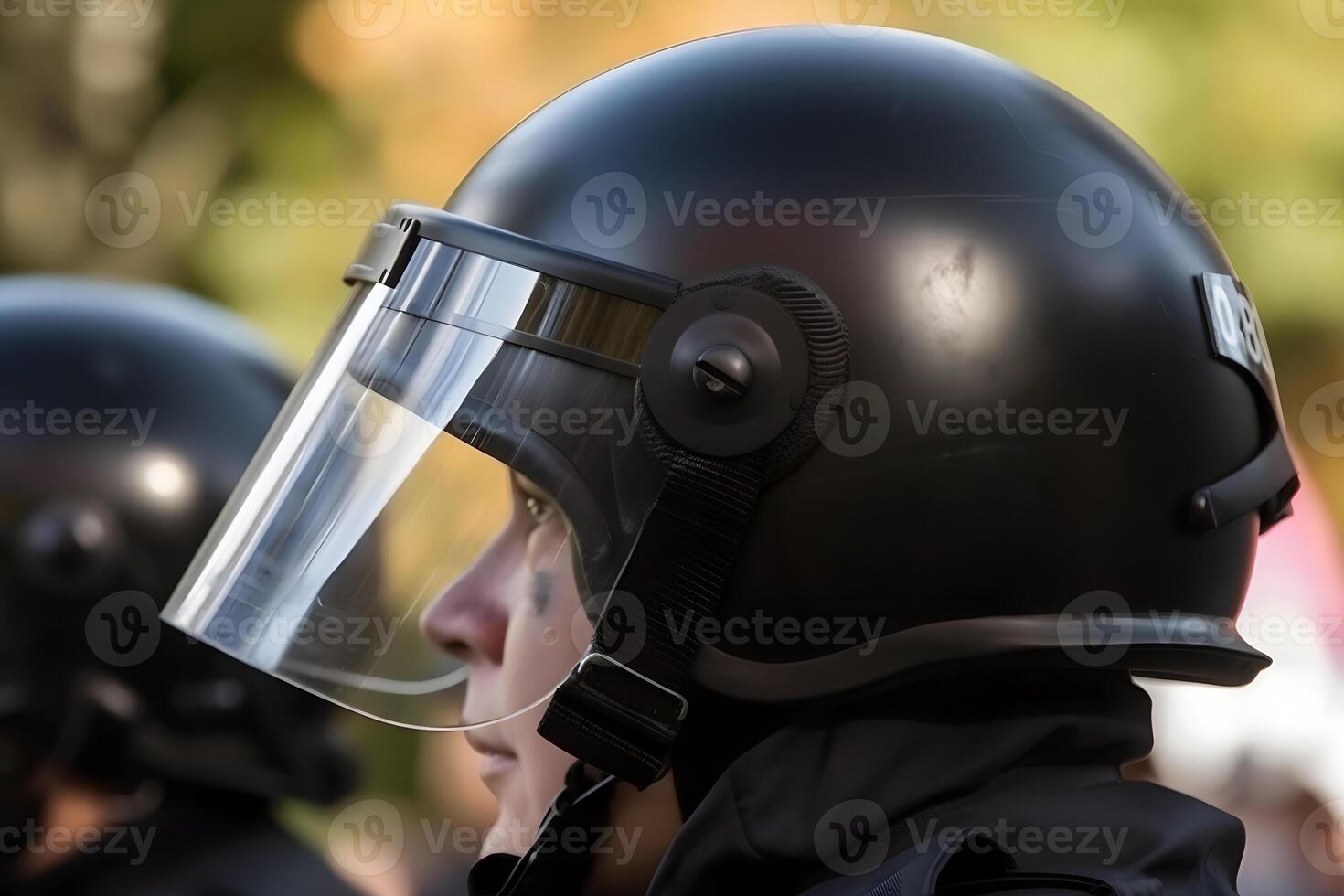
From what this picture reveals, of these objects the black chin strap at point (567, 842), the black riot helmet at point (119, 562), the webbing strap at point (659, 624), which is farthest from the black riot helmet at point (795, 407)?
the black riot helmet at point (119, 562)

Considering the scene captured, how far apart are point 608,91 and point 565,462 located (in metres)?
0.46

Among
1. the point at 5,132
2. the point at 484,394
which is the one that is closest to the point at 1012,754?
the point at 484,394

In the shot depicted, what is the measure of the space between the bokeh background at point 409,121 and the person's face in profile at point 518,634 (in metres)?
4.34

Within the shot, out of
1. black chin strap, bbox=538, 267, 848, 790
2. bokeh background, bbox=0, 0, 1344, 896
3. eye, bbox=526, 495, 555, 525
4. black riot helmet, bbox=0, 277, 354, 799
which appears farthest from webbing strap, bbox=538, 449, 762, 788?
bokeh background, bbox=0, 0, 1344, 896

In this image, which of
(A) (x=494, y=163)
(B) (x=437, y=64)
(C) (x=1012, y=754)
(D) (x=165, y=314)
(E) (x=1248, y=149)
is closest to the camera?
(C) (x=1012, y=754)

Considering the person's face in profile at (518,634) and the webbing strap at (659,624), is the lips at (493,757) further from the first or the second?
the webbing strap at (659,624)

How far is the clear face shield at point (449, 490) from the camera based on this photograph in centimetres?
168

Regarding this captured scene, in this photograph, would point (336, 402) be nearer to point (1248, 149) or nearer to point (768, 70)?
point (768, 70)

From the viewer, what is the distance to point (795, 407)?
5.36 feet

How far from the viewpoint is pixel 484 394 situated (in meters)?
1.71

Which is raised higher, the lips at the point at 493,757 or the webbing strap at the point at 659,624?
the webbing strap at the point at 659,624

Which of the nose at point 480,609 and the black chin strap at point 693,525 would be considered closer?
the black chin strap at point 693,525

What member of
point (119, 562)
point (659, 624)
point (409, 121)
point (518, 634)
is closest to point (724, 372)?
point (659, 624)

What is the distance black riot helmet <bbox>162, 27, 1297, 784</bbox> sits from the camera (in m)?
1.63
